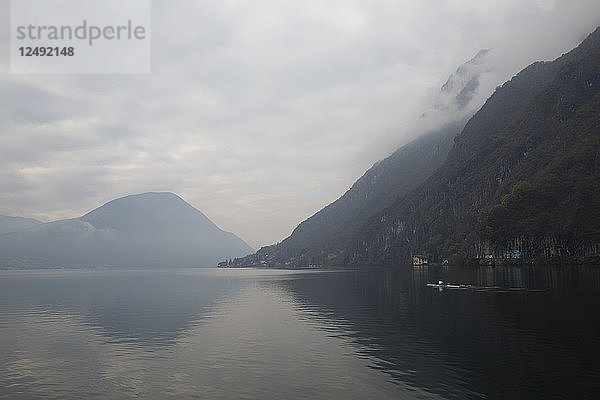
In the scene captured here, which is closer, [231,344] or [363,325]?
[231,344]

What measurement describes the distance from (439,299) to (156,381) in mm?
67407

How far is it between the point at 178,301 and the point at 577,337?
88141 millimetres

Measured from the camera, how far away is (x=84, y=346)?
54188mm

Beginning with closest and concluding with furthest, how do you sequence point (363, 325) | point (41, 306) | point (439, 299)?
point (363, 325) < point (439, 299) < point (41, 306)

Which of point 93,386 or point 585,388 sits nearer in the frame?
point 585,388

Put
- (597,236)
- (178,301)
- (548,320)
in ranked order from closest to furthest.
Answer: (548,320) < (178,301) < (597,236)

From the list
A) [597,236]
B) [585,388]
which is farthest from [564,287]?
[597,236]

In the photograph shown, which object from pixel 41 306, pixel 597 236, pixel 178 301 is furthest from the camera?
pixel 597 236

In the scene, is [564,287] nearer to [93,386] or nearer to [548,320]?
[548,320]

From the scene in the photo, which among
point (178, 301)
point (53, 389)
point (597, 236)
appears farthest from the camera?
point (597, 236)

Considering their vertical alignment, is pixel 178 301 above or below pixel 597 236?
below

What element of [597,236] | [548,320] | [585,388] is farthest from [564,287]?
[597,236]

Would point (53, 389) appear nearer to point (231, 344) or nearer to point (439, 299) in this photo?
point (231, 344)

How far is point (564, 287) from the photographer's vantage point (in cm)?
9706
